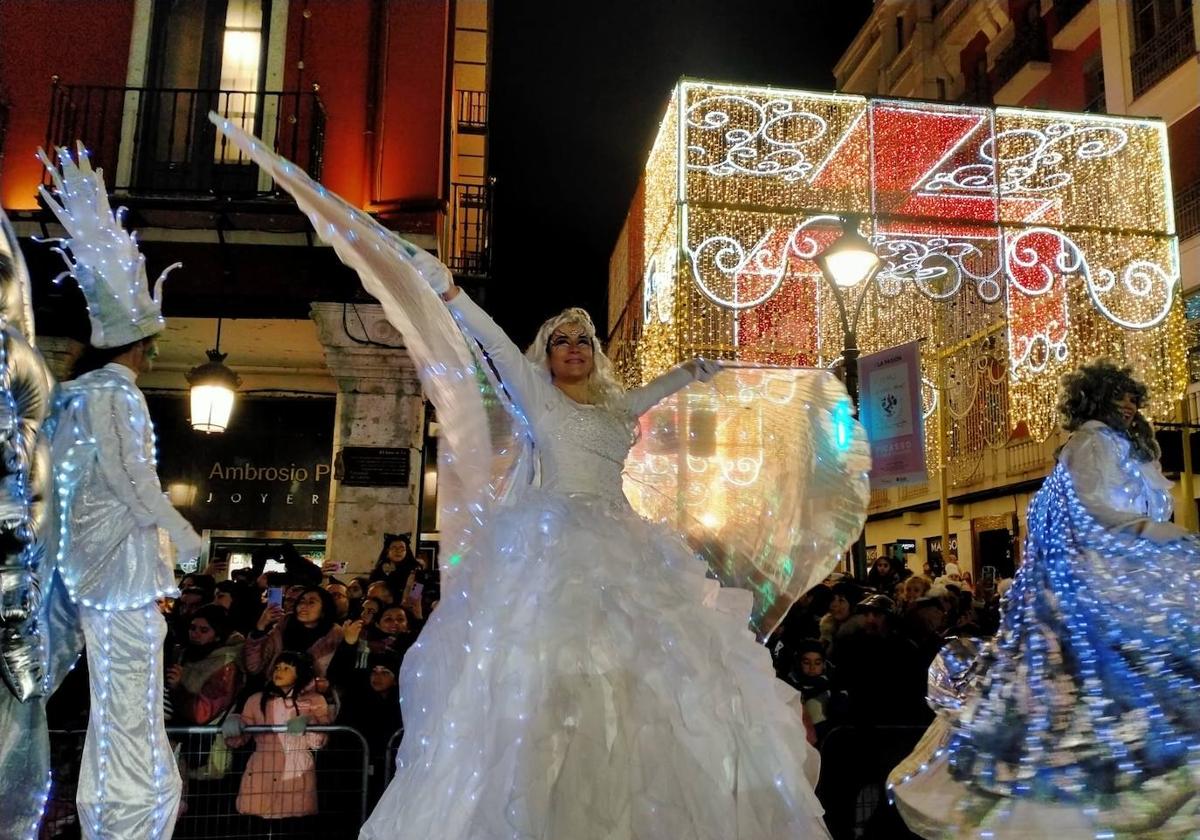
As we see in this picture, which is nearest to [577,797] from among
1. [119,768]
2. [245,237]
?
[119,768]

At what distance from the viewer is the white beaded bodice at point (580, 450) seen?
144 inches

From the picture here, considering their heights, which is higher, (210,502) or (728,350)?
(728,350)

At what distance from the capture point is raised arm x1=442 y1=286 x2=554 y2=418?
12.0 ft

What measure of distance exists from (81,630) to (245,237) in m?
6.93

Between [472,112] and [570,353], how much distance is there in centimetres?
1278

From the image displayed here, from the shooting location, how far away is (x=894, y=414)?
26.8 feet

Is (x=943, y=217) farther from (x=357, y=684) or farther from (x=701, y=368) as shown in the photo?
(x=357, y=684)

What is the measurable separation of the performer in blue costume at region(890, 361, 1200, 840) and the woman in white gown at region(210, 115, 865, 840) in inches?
38.5

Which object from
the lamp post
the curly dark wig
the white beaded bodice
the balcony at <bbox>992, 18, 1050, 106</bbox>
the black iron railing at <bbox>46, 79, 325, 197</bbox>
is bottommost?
the white beaded bodice

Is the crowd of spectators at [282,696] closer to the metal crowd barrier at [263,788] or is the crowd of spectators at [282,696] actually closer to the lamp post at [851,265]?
the metal crowd barrier at [263,788]

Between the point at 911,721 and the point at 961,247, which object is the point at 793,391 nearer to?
the point at 911,721

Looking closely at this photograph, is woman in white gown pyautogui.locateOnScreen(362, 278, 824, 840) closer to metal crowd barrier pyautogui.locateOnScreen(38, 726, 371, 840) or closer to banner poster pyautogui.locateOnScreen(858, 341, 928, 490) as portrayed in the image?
metal crowd barrier pyautogui.locateOnScreen(38, 726, 371, 840)

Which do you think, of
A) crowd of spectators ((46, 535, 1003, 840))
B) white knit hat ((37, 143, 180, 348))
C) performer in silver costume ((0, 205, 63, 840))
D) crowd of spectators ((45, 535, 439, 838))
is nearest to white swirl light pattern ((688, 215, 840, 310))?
crowd of spectators ((46, 535, 1003, 840))

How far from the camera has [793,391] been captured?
482cm
